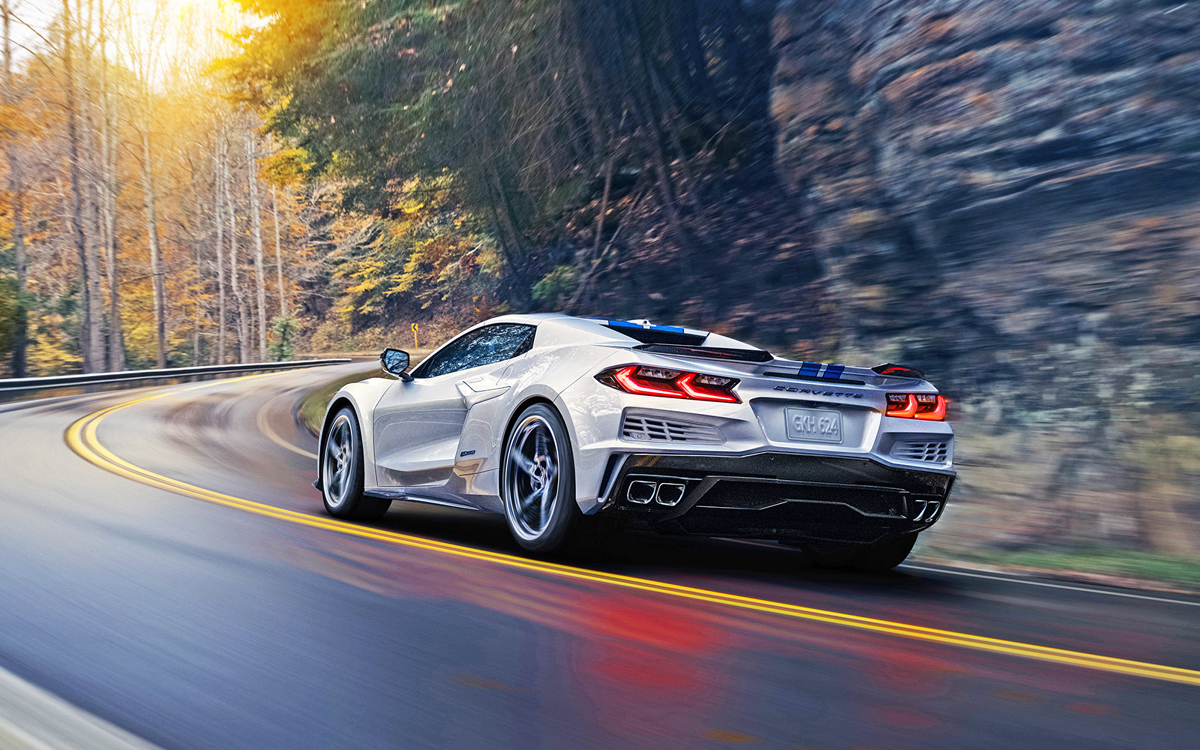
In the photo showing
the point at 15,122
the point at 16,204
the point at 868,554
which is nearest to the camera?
the point at 868,554

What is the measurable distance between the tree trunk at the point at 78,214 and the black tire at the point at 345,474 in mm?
34653

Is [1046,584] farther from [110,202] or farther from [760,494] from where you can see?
[110,202]

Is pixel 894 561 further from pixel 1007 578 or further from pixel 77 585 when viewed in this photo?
pixel 77 585

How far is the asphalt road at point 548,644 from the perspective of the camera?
2973 mm

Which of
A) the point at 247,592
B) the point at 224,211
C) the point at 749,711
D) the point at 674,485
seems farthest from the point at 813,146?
the point at 224,211

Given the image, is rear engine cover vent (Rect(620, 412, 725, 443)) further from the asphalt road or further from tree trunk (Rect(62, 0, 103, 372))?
tree trunk (Rect(62, 0, 103, 372))

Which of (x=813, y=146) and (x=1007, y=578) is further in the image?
(x=813, y=146)

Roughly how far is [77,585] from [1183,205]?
26.6 feet

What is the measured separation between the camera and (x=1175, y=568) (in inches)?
248

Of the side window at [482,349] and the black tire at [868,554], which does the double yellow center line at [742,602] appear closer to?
the side window at [482,349]

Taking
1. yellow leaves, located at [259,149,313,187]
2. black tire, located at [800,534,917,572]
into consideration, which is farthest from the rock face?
yellow leaves, located at [259,149,313,187]

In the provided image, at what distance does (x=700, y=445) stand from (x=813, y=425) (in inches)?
22.7

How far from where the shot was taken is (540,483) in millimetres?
5637

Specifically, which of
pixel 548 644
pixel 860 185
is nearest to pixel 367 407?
pixel 548 644
